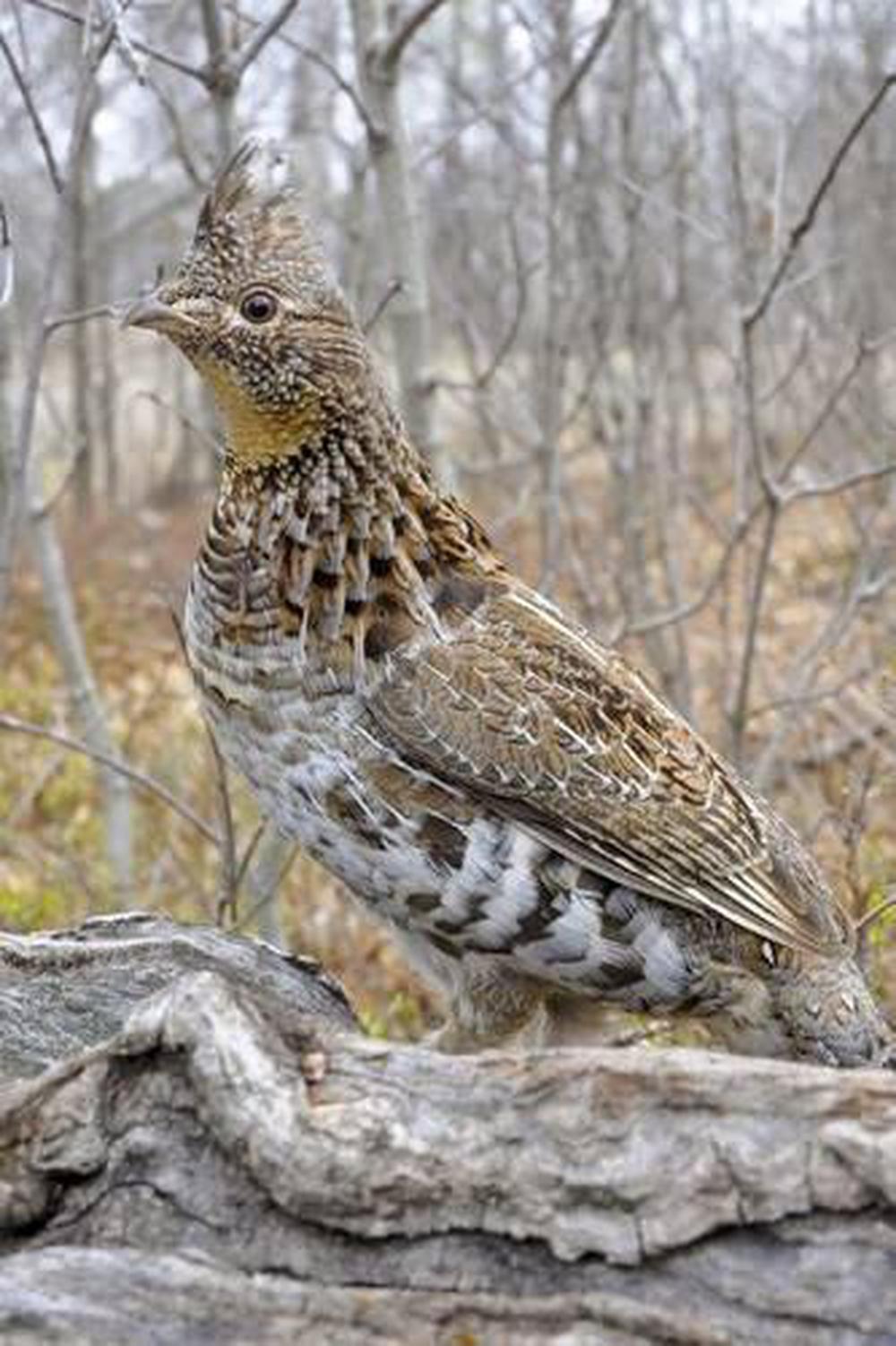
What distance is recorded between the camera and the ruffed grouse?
3.60m

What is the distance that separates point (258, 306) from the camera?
3.69 m

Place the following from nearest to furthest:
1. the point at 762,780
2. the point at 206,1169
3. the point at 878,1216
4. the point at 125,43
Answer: the point at 878,1216 → the point at 206,1169 → the point at 125,43 → the point at 762,780

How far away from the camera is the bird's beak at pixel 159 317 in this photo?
11.8 ft

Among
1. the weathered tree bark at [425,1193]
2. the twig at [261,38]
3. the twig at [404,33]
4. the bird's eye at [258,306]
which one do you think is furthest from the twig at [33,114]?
the weathered tree bark at [425,1193]

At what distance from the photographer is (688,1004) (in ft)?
12.3

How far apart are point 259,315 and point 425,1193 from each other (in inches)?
74.2

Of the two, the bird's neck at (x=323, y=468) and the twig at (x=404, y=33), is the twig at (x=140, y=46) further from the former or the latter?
the bird's neck at (x=323, y=468)

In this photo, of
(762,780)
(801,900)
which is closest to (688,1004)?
(801,900)

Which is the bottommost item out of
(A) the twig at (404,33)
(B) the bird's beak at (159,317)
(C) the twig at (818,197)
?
(B) the bird's beak at (159,317)

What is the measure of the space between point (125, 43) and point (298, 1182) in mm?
2468

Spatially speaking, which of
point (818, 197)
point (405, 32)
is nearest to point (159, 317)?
point (405, 32)

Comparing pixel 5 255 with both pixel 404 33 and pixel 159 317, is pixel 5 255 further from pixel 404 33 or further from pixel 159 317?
pixel 404 33

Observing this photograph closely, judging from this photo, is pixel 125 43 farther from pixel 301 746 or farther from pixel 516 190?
pixel 516 190

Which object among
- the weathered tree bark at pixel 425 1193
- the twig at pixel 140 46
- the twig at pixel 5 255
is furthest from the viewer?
the twig at pixel 140 46
